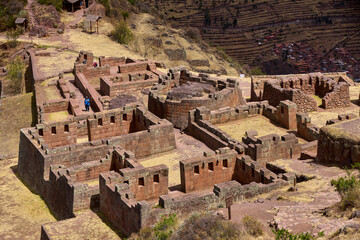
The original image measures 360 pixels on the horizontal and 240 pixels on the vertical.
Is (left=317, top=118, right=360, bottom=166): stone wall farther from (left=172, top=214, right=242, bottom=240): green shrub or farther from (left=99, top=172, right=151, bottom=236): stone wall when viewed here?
(left=99, top=172, right=151, bottom=236): stone wall

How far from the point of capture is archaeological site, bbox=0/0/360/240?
2580 cm

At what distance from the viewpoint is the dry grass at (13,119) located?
153 ft

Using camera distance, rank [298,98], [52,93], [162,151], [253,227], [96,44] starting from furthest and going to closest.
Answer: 1. [96,44]
2. [52,93]
3. [298,98]
4. [162,151]
5. [253,227]

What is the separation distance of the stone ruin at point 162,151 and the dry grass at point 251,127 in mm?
366

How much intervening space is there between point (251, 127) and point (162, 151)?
5.10m

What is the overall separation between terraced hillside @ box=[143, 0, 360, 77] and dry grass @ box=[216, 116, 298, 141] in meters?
82.8

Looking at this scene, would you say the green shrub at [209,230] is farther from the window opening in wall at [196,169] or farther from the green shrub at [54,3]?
the green shrub at [54,3]

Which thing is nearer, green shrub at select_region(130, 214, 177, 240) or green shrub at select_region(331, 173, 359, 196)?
green shrub at select_region(130, 214, 177, 240)

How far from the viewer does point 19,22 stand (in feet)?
265

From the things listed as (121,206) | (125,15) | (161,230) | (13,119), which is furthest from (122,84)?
(125,15)

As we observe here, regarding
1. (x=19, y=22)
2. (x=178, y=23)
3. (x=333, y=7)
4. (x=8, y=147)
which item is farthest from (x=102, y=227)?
(x=333, y=7)

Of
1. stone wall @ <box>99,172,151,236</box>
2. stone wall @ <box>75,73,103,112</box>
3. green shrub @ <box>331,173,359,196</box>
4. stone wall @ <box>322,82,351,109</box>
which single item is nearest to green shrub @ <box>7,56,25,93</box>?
stone wall @ <box>75,73,103,112</box>

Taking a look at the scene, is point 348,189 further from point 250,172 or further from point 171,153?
point 171,153

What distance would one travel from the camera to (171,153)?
3803 cm
